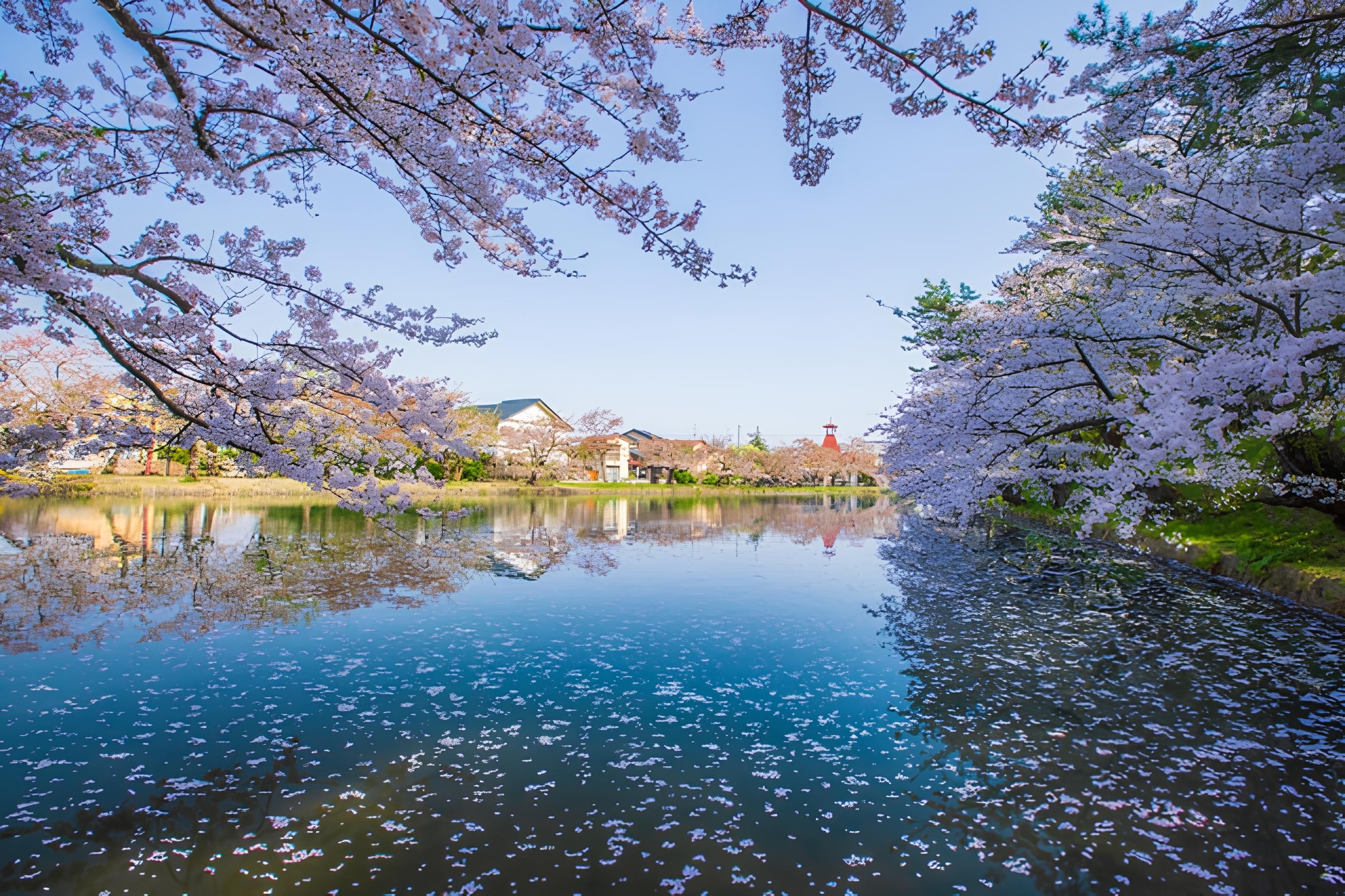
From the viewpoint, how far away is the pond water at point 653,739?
124 inches

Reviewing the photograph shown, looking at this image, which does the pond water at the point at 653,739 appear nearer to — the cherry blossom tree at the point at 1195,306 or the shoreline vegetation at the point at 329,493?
the cherry blossom tree at the point at 1195,306

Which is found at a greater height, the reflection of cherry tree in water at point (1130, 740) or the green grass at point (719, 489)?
the green grass at point (719, 489)

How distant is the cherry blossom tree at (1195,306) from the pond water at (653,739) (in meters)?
2.03

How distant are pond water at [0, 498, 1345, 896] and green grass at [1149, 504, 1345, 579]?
881 mm

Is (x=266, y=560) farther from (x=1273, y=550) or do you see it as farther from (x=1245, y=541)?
(x=1245, y=541)

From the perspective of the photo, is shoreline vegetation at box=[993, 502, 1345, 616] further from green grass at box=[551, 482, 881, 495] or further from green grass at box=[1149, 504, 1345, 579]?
green grass at box=[551, 482, 881, 495]

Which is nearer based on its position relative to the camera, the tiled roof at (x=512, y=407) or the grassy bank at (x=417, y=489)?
the grassy bank at (x=417, y=489)

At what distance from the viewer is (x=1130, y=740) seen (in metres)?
4.61

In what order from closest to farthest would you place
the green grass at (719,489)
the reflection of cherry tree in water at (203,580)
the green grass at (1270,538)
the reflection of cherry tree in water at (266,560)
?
the reflection of cherry tree in water at (203,580), the reflection of cherry tree in water at (266,560), the green grass at (1270,538), the green grass at (719,489)

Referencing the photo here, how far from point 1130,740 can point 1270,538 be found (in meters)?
9.68

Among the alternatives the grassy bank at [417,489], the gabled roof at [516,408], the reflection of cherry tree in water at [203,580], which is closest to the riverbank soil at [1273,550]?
the reflection of cherry tree in water at [203,580]

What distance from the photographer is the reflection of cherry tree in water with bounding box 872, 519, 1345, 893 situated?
10.7ft

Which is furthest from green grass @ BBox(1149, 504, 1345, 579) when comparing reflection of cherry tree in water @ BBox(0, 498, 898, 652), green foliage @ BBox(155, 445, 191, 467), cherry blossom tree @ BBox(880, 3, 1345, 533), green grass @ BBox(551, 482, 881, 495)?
green grass @ BBox(551, 482, 881, 495)

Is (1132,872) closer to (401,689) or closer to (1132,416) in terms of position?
(1132,416)
